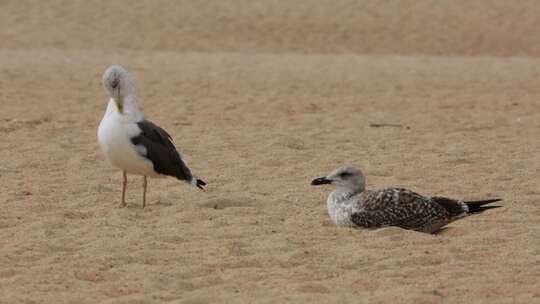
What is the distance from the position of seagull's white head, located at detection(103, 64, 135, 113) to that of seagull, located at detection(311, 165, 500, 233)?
1873 mm

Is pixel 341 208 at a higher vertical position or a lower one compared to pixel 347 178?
lower

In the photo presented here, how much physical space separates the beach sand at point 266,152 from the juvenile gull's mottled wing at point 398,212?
133 mm

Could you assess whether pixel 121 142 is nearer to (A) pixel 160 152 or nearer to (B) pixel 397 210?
(A) pixel 160 152

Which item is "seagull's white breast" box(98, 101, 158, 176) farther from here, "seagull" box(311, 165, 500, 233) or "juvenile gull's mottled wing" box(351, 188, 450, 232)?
"juvenile gull's mottled wing" box(351, 188, 450, 232)

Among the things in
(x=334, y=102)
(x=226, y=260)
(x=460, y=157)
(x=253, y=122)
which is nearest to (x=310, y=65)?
(x=334, y=102)

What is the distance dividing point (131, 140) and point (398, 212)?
214 cm

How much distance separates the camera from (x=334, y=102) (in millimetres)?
14891

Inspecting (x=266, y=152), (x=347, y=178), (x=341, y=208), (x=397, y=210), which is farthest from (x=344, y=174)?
(x=266, y=152)

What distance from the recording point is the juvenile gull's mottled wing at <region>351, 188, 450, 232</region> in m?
7.30

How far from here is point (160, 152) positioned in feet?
27.1

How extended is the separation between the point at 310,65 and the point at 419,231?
38.5 feet

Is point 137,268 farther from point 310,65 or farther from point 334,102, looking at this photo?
point 310,65

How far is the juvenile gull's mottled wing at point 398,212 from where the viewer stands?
730 cm

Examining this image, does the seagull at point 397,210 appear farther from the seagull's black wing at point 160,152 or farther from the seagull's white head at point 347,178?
the seagull's black wing at point 160,152
